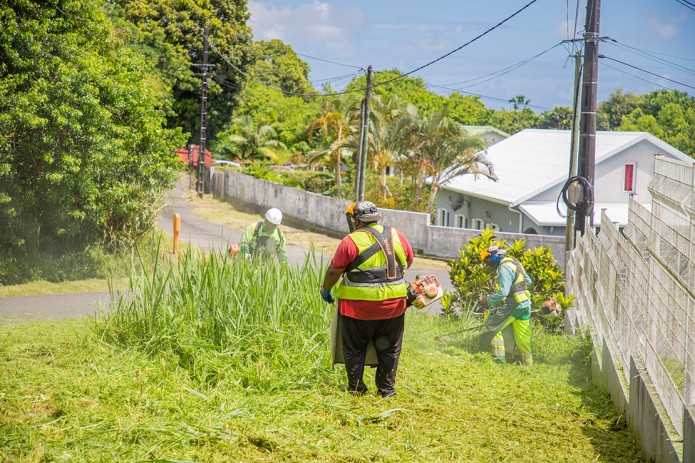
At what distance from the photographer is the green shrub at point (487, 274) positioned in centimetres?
1234

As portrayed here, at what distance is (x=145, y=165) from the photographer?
19.2m

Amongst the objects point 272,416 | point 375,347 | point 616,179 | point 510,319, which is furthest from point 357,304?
point 616,179

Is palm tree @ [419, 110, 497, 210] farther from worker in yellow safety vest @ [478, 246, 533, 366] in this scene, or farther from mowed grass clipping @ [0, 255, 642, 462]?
mowed grass clipping @ [0, 255, 642, 462]

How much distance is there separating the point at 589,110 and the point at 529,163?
68.1 feet

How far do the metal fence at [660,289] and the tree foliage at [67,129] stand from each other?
11.1m

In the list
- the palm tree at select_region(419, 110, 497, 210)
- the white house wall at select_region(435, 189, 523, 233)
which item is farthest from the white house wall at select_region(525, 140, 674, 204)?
the palm tree at select_region(419, 110, 497, 210)

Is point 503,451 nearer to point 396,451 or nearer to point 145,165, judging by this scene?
point 396,451

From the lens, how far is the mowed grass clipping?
223 inches

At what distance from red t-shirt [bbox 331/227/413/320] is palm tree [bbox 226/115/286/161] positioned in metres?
48.0

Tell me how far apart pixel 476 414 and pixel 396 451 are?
1365 mm

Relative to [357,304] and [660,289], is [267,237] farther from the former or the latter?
[660,289]

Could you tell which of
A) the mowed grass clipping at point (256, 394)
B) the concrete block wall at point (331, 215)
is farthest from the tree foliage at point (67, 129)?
the concrete block wall at point (331, 215)

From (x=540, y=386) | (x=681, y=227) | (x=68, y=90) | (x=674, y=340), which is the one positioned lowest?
(x=540, y=386)

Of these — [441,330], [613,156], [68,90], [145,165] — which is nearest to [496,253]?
[441,330]
